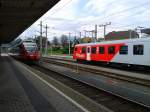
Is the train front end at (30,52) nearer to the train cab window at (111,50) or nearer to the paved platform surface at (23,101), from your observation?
the train cab window at (111,50)

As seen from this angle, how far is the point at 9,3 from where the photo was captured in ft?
94.2

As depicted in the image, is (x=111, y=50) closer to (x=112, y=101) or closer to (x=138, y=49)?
(x=138, y=49)

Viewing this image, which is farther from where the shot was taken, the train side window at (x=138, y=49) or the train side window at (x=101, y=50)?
the train side window at (x=101, y=50)

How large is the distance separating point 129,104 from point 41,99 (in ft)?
11.1

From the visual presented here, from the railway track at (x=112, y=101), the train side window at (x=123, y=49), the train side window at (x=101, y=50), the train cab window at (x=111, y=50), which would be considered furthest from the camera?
the train side window at (x=101, y=50)

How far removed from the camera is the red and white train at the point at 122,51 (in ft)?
84.8

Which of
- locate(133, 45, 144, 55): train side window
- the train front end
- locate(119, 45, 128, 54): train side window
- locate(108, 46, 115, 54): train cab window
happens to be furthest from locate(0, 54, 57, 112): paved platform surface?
the train front end

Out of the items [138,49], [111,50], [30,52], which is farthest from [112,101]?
[30,52]

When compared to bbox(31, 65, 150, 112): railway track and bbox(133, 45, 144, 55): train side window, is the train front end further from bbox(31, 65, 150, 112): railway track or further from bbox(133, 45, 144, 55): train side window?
bbox(31, 65, 150, 112): railway track

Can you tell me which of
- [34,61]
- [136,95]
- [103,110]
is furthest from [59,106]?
[34,61]

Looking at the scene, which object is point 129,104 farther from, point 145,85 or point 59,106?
point 145,85

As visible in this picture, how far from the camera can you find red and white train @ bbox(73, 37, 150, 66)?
1018 inches

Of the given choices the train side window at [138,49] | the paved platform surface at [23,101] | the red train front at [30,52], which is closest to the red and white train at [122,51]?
the train side window at [138,49]

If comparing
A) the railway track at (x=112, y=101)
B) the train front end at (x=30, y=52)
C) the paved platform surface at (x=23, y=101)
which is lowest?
the railway track at (x=112, y=101)
